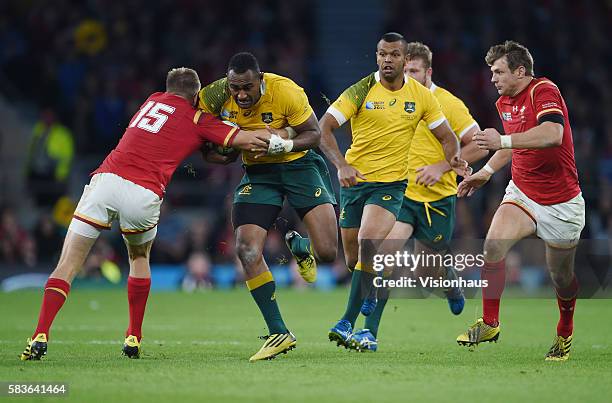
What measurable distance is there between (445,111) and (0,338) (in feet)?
16.5

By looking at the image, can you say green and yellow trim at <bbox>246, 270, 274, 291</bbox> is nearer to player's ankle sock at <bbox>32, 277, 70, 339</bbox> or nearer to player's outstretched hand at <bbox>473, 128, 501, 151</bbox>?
player's ankle sock at <bbox>32, 277, 70, 339</bbox>

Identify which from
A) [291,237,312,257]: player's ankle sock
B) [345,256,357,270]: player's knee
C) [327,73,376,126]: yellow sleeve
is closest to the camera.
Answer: [327,73,376,126]: yellow sleeve

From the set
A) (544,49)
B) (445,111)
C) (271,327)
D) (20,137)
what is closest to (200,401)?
(271,327)

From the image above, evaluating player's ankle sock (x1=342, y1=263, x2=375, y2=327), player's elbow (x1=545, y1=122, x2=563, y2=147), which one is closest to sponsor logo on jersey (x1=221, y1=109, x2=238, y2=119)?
player's ankle sock (x1=342, y1=263, x2=375, y2=327)

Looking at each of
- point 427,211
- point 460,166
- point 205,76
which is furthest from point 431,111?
point 205,76

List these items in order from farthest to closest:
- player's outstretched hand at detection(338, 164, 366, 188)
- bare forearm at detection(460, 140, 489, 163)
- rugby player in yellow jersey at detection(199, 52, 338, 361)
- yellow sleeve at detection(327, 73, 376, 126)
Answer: bare forearm at detection(460, 140, 489, 163) < yellow sleeve at detection(327, 73, 376, 126) < player's outstretched hand at detection(338, 164, 366, 188) < rugby player in yellow jersey at detection(199, 52, 338, 361)

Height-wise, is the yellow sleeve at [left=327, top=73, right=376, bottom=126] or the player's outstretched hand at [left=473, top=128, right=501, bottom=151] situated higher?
the yellow sleeve at [left=327, top=73, right=376, bottom=126]

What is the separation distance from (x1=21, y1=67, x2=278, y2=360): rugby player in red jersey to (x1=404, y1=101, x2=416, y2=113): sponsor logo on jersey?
1.68 m

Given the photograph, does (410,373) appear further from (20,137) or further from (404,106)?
(20,137)

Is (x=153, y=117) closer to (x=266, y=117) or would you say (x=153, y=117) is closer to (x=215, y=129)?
(x=215, y=129)

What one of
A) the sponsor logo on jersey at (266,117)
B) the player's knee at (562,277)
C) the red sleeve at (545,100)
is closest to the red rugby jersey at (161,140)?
the sponsor logo on jersey at (266,117)

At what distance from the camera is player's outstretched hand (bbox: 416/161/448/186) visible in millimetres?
10250

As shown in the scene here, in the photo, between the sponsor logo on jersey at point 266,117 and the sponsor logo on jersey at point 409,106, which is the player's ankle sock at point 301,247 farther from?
the sponsor logo on jersey at point 409,106

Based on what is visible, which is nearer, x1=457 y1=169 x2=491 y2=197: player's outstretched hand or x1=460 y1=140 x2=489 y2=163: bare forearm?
x1=457 y1=169 x2=491 y2=197: player's outstretched hand
